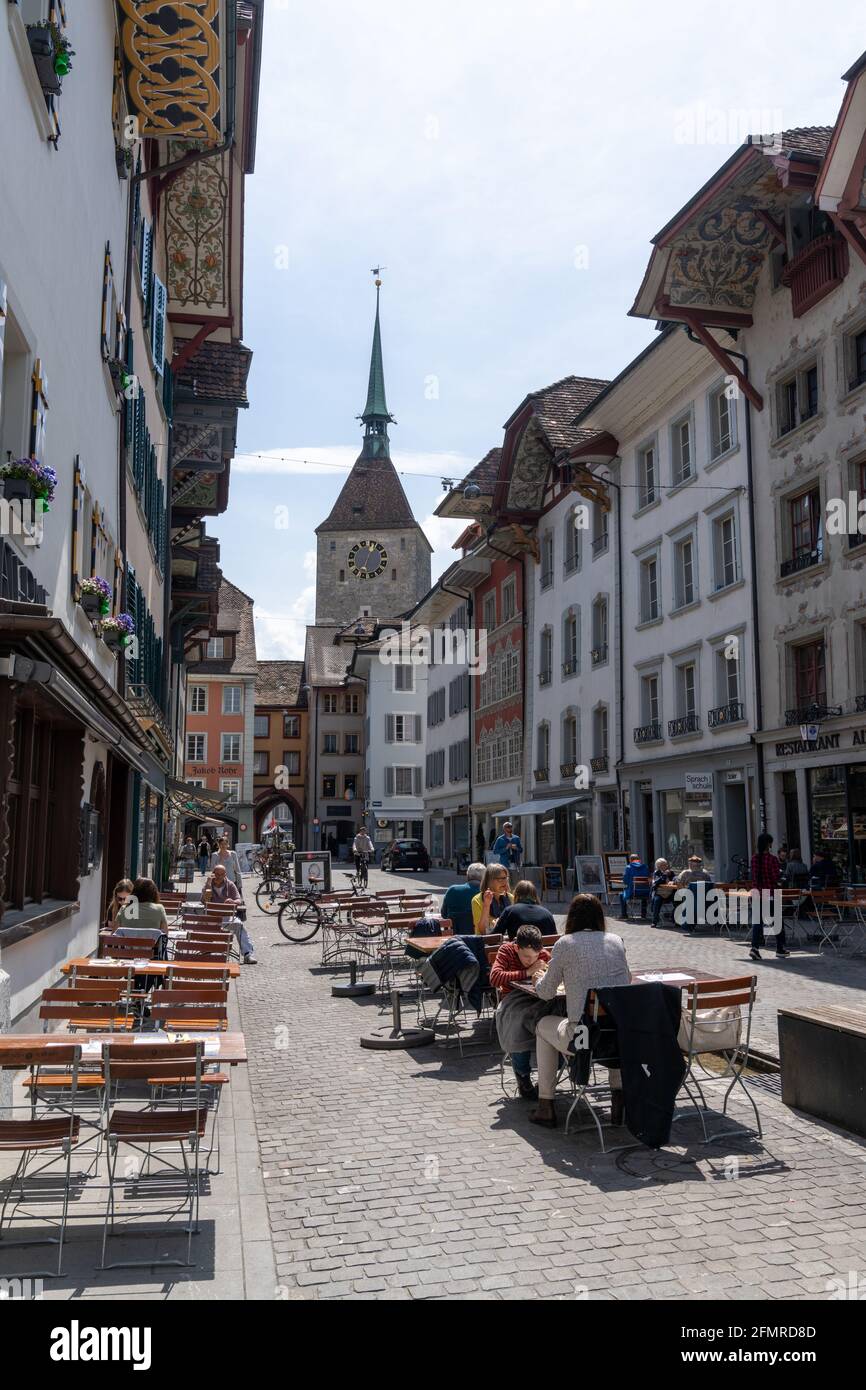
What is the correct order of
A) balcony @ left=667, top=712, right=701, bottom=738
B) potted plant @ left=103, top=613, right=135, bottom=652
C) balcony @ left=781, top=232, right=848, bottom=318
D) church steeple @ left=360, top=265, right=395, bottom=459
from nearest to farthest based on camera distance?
potted plant @ left=103, top=613, right=135, bottom=652, balcony @ left=781, top=232, right=848, bottom=318, balcony @ left=667, top=712, right=701, bottom=738, church steeple @ left=360, top=265, right=395, bottom=459

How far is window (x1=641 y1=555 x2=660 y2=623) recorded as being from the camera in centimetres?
3125

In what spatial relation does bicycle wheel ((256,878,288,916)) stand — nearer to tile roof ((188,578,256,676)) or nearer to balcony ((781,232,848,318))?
balcony ((781,232,848,318))

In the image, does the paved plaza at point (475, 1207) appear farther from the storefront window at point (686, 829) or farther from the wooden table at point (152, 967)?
the storefront window at point (686, 829)

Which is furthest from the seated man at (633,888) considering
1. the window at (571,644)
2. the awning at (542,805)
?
the window at (571,644)

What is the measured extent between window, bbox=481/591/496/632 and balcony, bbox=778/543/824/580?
75.9ft

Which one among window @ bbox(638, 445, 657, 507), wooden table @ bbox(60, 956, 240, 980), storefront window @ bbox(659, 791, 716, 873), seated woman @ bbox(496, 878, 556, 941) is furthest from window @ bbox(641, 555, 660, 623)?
wooden table @ bbox(60, 956, 240, 980)

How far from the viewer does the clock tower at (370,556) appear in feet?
330

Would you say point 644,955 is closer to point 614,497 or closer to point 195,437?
point 195,437

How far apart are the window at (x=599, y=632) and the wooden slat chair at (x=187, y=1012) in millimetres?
26847

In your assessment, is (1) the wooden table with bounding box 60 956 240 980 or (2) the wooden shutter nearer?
(1) the wooden table with bounding box 60 956 240 980

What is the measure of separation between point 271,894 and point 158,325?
15.3 metres

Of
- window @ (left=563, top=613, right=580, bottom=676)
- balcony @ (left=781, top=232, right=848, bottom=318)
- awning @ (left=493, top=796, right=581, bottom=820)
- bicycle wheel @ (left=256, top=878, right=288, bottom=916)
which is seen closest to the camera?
balcony @ (left=781, top=232, right=848, bottom=318)

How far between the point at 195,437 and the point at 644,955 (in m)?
16.4

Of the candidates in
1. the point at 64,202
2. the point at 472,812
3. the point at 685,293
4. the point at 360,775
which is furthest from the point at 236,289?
the point at 360,775
